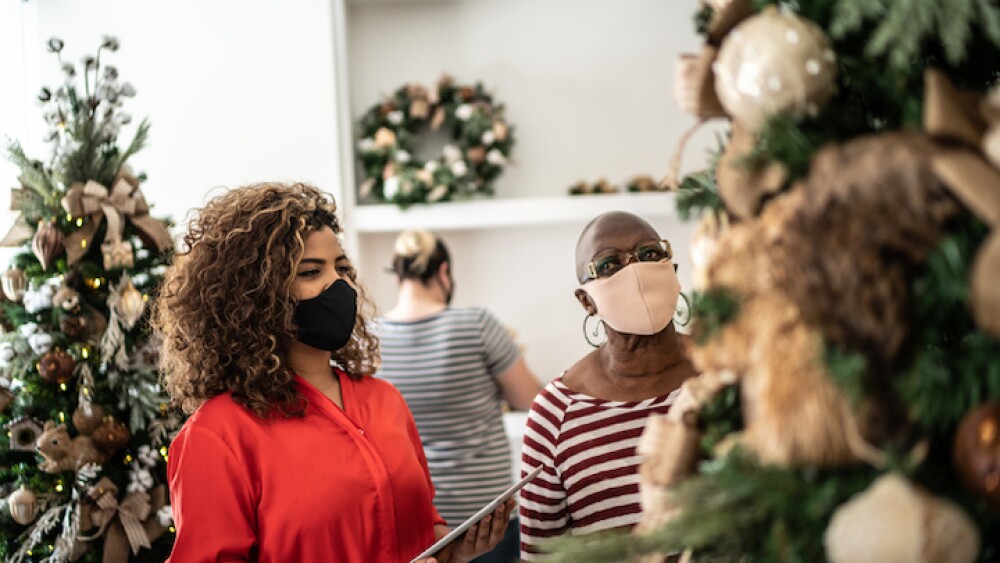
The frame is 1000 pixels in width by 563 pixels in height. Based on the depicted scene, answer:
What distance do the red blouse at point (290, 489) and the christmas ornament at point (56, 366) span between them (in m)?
0.75

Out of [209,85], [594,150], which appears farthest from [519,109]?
[209,85]

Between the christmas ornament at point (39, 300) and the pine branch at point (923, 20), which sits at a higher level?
the pine branch at point (923, 20)

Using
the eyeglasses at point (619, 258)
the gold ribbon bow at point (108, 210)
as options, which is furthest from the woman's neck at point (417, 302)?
the eyeglasses at point (619, 258)

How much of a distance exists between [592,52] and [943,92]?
4.03 m

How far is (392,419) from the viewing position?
185 cm

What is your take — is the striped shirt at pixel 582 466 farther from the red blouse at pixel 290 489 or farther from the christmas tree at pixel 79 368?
the christmas tree at pixel 79 368

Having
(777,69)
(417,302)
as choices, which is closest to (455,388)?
(417,302)

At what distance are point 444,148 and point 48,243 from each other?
2416mm

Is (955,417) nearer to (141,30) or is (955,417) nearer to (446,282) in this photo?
(446,282)

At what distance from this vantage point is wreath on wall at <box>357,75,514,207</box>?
13.6 feet

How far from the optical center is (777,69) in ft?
2.28

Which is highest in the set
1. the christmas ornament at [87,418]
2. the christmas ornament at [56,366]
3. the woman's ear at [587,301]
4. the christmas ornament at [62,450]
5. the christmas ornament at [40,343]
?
the woman's ear at [587,301]

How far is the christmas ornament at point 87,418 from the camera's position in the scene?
7.25ft

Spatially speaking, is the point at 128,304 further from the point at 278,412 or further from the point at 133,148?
the point at 278,412
